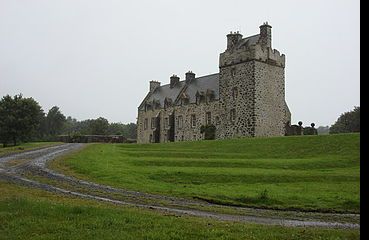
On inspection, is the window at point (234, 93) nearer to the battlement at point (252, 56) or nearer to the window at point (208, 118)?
the battlement at point (252, 56)

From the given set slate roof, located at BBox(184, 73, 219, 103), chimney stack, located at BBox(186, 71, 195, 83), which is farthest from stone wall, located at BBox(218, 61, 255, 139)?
chimney stack, located at BBox(186, 71, 195, 83)

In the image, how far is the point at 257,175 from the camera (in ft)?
76.1

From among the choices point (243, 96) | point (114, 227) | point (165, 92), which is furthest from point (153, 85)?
point (114, 227)

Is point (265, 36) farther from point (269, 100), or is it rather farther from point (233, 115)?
point (233, 115)

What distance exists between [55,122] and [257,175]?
108643 mm

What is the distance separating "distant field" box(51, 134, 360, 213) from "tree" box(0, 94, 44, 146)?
35.9 meters

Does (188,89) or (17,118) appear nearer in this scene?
(17,118)

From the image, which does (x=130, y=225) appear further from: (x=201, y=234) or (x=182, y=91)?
(x=182, y=91)

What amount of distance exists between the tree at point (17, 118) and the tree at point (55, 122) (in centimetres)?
5517

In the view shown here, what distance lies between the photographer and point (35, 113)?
220 feet

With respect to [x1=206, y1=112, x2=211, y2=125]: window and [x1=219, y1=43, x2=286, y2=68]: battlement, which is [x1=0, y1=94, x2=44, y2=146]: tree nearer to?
[x1=206, y1=112, x2=211, y2=125]: window

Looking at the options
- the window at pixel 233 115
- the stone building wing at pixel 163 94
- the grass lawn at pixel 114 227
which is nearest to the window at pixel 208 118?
the window at pixel 233 115
